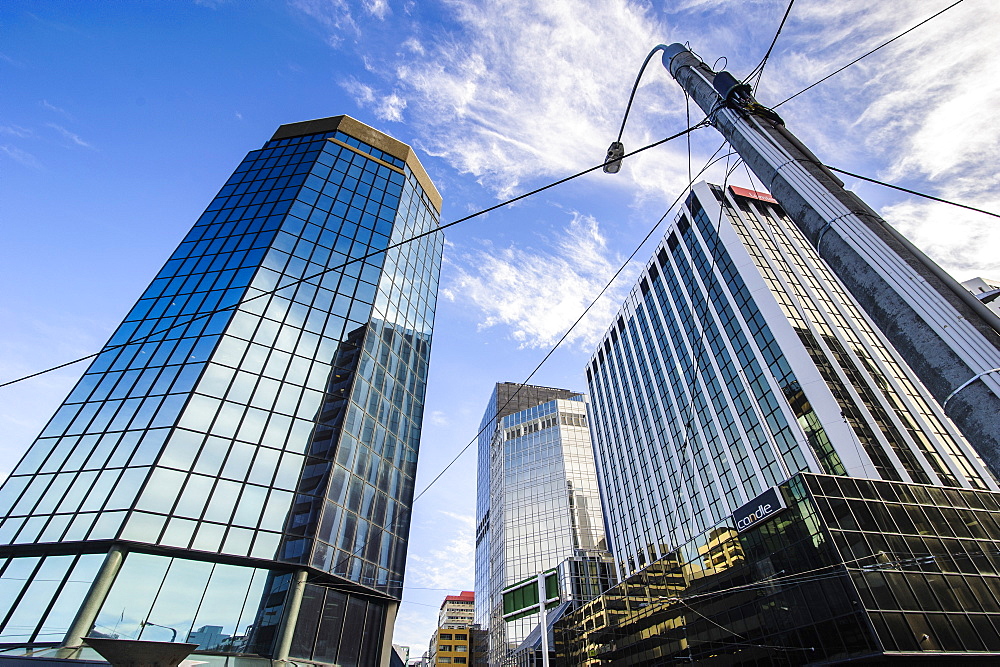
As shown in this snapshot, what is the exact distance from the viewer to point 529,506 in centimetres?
9081

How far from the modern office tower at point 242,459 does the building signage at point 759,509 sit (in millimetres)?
21066

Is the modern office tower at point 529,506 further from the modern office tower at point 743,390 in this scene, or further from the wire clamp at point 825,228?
the wire clamp at point 825,228

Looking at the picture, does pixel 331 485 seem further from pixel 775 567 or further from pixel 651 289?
pixel 651 289

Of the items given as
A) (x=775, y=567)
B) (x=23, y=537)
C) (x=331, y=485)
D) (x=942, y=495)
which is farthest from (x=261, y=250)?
(x=942, y=495)

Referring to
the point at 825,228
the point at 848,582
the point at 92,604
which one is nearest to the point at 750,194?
the point at 848,582

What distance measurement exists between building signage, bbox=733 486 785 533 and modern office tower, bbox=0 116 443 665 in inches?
829

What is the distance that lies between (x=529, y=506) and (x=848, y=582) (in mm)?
72329

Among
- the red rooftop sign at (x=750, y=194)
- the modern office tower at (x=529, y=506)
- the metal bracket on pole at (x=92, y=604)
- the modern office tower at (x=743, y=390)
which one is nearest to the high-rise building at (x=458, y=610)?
the modern office tower at (x=529, y=506)

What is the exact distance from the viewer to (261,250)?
26.2 metres

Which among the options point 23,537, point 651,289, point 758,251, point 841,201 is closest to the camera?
point 841,201

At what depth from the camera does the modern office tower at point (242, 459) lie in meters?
15.7

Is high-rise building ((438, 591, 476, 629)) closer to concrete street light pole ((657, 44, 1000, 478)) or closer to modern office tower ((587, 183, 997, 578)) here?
modern office tower ((587, 183, 997, 578))

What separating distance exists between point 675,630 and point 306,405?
30.2 meters

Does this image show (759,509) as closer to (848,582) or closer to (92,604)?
(848,582)
